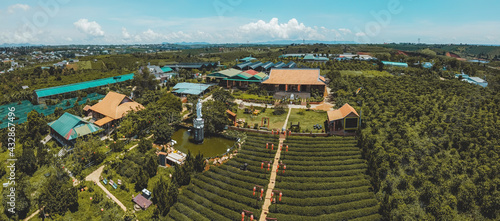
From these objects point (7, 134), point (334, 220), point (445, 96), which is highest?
point (445, 96)

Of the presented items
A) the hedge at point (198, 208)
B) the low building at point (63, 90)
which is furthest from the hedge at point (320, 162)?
the low building at point (63, 90)

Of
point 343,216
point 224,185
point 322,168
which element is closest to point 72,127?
point 224,185

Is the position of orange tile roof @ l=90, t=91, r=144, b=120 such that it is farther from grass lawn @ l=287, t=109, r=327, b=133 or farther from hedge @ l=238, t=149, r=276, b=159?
grass lawn @ l=287, t=109, r=327, b=133

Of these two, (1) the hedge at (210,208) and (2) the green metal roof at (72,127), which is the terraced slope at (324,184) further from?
(2) the green metal roof at (72,127)

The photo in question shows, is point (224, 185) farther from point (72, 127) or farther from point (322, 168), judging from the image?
point (72, 127)

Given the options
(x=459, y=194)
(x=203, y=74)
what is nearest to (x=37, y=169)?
(x=459, y=194)

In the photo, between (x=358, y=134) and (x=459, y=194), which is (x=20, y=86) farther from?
(x=459, y=194)
